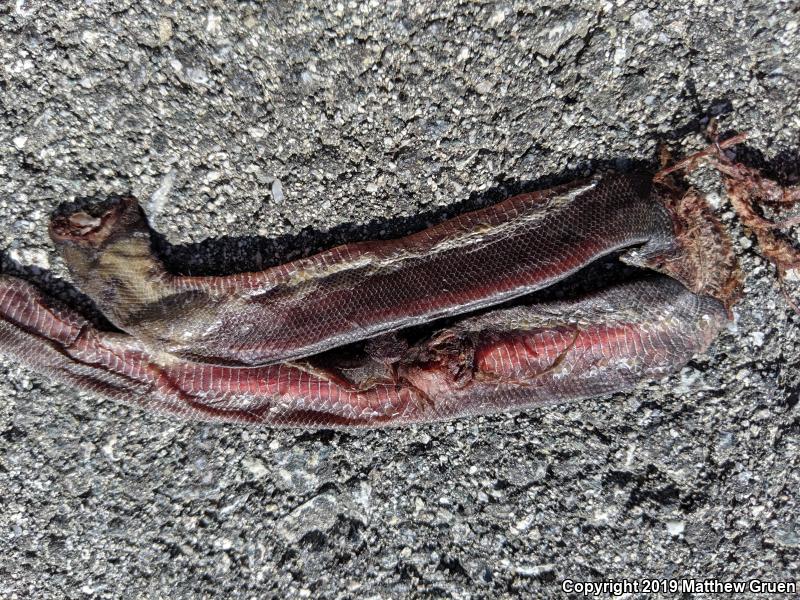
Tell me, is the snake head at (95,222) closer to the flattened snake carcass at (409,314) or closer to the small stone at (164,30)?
the flattened snake carcass at (409,314)

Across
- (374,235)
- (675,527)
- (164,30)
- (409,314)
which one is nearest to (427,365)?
(409,314)

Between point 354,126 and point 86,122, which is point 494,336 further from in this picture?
point 86,122

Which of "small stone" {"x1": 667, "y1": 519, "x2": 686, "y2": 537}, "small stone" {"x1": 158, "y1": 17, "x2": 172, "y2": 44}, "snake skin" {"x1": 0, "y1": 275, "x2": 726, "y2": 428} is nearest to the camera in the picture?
"small stone" {"x1": 158, "y1": 17, "x2": 172, "y2": 44}

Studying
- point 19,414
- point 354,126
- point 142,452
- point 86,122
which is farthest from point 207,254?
point 19,414
